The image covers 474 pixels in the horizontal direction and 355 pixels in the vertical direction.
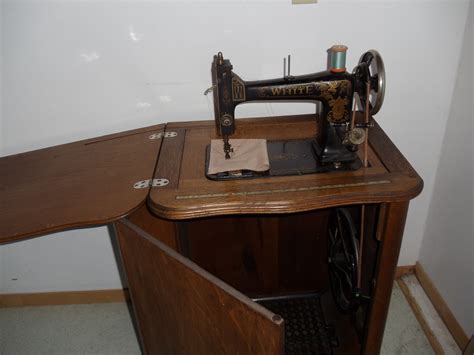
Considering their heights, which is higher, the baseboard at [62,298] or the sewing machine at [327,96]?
the sewing machine at [327,96]

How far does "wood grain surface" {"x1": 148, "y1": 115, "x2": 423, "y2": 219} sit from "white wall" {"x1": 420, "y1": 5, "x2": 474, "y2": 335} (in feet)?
1.52

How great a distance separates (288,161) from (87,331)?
1292 millimetres

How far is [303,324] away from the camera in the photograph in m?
1.68

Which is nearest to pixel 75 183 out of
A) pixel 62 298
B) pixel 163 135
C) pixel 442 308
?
pixel 163 135

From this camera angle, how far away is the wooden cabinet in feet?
3.13

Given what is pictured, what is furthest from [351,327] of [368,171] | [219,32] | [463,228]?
[219,32]

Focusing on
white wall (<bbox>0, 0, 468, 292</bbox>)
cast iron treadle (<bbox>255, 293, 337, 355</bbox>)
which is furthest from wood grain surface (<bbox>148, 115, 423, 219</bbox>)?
cast iron treadle (<bbox>255, 293, 337, 355</bbox>)

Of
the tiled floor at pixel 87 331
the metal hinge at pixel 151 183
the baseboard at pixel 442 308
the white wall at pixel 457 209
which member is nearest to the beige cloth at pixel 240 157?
the metal hinge at pixel 151 183

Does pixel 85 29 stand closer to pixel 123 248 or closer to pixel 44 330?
pixel 123 248

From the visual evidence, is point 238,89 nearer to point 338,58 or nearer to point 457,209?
point 338,58

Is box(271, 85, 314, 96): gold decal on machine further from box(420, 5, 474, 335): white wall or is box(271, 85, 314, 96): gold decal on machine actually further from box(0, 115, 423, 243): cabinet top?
box(420, 5, 474, 335): white wall

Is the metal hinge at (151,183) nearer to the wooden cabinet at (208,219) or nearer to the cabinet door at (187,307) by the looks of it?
the wooden cabinet at (208,219)

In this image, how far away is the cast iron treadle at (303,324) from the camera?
1585mm

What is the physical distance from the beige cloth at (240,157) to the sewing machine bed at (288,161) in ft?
0.05
